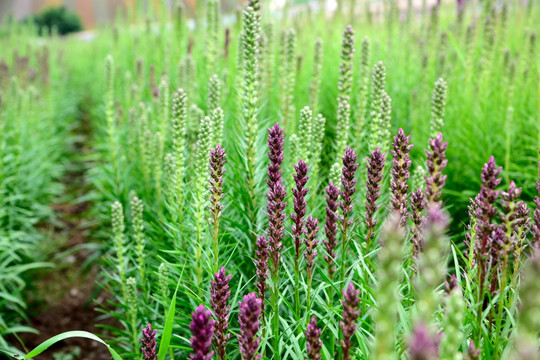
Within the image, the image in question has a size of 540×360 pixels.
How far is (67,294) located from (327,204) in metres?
4.00

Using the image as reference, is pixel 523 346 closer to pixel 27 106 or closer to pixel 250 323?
pixel 250 323

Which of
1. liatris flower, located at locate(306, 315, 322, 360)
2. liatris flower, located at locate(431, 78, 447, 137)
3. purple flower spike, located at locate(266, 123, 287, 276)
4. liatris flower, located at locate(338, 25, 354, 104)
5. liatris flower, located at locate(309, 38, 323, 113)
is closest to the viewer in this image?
liatris flower, located at locate(306, 315, 322, 360)

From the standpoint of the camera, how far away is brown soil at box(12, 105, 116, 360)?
4367mm

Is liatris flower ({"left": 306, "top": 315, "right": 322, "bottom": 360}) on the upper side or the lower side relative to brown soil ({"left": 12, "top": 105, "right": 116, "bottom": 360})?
upper

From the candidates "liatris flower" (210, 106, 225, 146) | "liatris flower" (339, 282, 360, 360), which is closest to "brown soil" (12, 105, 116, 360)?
"liatris flower" (210, 106, 225, 146)

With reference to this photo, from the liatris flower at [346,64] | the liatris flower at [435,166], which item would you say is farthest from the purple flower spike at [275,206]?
the liatris flower at [346,64]

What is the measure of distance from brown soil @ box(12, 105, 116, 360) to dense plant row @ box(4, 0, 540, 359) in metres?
0.39

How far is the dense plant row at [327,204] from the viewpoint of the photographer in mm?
1529

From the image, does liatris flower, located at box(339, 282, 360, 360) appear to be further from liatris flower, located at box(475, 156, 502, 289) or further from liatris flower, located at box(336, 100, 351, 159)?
liatris flower, located at box(336, 100, 351, 159)

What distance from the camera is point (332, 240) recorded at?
1828mm

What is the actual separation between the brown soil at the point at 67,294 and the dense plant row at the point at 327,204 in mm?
386

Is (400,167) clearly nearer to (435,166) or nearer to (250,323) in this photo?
(435,166)

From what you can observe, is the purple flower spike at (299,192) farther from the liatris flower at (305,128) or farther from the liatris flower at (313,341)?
the liatris flower at (305,128)

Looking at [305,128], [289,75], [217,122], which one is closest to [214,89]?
[217,122]
